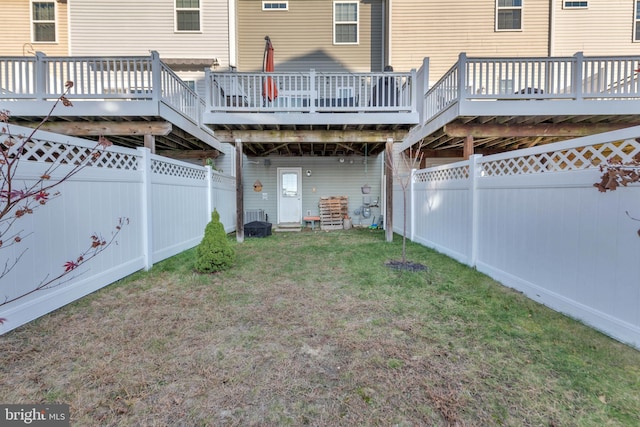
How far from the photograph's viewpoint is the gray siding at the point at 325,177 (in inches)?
400

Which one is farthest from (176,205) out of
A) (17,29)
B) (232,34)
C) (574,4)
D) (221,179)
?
(574,4)

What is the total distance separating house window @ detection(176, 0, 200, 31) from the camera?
31.0 feet

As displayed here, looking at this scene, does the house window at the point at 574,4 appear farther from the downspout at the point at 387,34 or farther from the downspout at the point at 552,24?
the downspout at the point at 387,34

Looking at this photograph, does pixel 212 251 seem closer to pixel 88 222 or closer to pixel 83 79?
pixel 88 222

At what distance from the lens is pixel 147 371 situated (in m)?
2.01

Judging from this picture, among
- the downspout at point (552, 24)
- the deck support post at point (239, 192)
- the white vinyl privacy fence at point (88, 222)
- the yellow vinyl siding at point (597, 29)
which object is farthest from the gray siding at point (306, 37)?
the white vinyl privacy fence at point (88, 222)

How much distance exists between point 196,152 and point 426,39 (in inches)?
324

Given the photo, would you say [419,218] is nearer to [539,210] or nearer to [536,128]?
[536,128]

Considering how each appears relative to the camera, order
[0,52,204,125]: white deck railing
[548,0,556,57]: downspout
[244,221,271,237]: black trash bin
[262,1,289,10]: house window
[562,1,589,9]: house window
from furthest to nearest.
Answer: [262,1,289,10]: house window, [562,1,589,9]: house window, [548,0,556,57]: downspout, [244,221,271,237]: black trash bin, [0,52,204,125]: white deck railing

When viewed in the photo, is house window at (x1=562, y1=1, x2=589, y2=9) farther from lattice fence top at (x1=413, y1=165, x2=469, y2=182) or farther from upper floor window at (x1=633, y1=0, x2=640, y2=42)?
lattice fence top at (x1=413, y1=165, x2=469, y2=182)

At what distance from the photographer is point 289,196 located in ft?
33.5

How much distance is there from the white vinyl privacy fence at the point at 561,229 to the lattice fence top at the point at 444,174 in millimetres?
40

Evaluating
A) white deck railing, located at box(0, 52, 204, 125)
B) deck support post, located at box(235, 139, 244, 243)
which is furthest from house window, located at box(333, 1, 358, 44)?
white deck railing, located at box(0, 52, 204, 125)

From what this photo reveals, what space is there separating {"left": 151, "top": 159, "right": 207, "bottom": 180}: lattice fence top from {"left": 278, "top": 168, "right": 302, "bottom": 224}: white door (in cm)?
341
